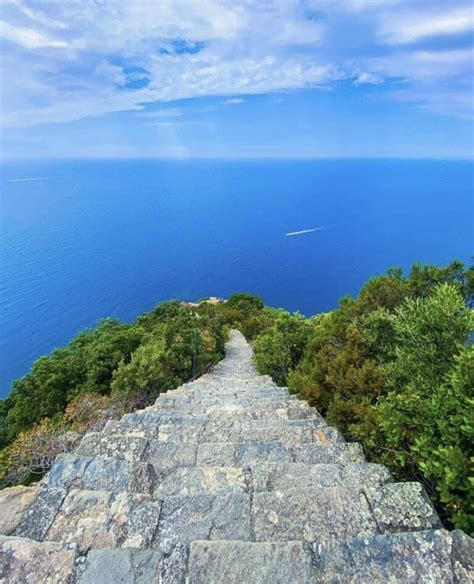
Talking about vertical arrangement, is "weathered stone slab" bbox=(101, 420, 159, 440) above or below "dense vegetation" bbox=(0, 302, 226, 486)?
above

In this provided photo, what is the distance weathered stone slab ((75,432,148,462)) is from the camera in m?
4.06

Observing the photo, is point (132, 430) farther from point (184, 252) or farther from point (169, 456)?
point (184, 252)

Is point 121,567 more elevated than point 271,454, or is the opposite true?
point 121,567

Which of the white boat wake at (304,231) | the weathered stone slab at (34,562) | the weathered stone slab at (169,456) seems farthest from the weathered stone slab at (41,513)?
the white boat wake at (304,231)

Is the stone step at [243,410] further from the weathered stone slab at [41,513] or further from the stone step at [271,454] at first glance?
the weathered stone slab at [41,513]

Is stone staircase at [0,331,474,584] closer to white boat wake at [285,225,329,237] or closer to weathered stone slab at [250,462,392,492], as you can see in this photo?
weathered stone slab at [250,462,392,492]

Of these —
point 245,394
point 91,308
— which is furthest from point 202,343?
point 91,308

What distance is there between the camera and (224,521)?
115 inches

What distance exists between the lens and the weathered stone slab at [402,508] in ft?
9.45

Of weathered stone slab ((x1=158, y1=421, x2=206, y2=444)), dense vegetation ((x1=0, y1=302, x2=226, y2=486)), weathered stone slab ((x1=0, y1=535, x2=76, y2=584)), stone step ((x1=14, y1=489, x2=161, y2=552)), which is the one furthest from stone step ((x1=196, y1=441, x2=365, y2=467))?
dense vegetation ((x1=0, y1=302, x2=226, y2=486))

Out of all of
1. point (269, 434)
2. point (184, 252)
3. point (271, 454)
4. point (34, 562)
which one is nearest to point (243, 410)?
point (269, 434)

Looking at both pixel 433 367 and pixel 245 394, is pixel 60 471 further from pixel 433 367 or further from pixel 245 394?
pixel 245 394

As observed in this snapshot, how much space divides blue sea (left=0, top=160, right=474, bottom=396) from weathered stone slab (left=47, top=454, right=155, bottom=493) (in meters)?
46.4

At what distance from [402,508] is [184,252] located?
95.5 meters
